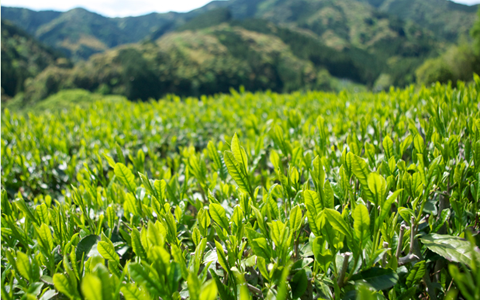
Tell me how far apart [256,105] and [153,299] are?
3.61 m

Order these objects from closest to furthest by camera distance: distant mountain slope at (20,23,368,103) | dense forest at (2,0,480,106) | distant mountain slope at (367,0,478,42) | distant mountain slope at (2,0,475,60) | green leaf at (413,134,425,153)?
green leaf at (413,134,425,153) < dense forest at (2,0,480,106) < distant mountain slope at (20,23,368,103) < distant mountain slope at (2,0,475,60) < distant mountain slope at (367,0,478,42)

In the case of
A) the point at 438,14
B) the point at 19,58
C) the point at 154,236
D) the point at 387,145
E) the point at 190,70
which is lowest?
the point at 154,236

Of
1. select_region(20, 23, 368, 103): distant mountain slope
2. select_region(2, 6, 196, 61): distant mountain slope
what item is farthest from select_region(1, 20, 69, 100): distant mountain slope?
select_region(2, 6, 196, 61): distant mountain slope

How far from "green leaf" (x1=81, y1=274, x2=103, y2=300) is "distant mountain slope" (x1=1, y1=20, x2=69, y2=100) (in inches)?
2717

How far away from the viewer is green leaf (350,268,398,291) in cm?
85

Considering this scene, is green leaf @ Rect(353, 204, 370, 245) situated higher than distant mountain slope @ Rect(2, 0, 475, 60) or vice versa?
distant mountain slope @ Rect(2, 0, 475, 60)

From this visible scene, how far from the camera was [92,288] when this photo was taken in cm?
61

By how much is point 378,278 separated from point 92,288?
28.7 inches

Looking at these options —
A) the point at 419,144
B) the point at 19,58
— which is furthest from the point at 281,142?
the point at 19,58

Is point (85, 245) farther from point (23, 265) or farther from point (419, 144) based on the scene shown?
point (419, 144)

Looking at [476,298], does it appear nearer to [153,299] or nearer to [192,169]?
[153,299]

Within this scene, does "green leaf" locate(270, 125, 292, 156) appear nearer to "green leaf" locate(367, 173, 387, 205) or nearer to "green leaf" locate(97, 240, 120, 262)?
"green leaf" locate(367, 173, 387, 205)

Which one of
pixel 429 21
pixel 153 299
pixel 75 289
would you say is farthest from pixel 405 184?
pixel 429 21

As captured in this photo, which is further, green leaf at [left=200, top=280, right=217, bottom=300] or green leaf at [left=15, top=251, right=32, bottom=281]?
green leaf at [left=15, top=251, right=32, bottom=281]
